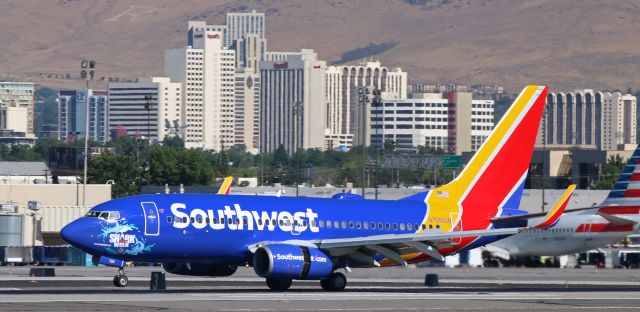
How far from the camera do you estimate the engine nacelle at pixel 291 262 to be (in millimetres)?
71750

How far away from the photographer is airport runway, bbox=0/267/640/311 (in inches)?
2478

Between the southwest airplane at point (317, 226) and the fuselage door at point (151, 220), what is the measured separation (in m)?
0.05

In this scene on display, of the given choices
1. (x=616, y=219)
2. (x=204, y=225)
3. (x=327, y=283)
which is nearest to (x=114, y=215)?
(x=204, y=225)

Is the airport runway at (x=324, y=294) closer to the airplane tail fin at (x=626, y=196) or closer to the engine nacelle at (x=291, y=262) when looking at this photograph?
the engine nacelle at (x=291, y=262)

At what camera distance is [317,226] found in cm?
7619

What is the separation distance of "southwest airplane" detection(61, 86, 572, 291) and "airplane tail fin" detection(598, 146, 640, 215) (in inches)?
1655

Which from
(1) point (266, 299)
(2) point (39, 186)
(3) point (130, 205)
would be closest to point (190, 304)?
(1) point (266, 299)

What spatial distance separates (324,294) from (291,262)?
2088mm

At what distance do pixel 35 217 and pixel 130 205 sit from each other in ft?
208

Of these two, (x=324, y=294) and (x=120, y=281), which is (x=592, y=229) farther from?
(x=120, y=281)

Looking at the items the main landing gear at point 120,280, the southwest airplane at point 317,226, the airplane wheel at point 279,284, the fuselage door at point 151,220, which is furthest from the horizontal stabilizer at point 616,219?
the fuselage door at point 151,220

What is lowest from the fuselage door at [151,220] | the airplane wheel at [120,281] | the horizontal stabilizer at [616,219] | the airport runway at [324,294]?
the airport runway at [324,294]

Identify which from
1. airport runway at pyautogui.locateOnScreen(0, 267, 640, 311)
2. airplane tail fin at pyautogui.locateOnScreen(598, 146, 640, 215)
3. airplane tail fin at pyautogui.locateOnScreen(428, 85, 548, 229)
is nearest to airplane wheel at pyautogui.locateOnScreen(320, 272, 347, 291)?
airport runway at pyautogui.locateOnScreen(0, 267, 640, 311)

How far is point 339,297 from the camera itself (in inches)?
2726
